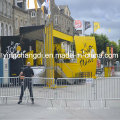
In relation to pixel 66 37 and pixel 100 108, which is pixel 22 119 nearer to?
pixel 100 108

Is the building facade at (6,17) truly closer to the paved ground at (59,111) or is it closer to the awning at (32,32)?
the awning at (32,32)

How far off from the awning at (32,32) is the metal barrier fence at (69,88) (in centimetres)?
832

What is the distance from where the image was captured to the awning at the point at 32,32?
19.7 meters

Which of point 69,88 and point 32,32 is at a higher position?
point 32,32

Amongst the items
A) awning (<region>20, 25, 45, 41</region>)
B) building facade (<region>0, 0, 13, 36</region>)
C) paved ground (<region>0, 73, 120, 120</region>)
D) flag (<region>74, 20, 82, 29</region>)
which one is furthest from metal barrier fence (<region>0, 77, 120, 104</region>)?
building facade (<region>0, 0, 13, 36</region>)

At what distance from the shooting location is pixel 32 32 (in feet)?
66.0

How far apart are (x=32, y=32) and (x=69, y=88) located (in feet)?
32.6

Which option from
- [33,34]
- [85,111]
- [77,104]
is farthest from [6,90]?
[33,34]

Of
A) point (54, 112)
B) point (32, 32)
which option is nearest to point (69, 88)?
point (54, 112)

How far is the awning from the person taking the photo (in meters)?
19.7

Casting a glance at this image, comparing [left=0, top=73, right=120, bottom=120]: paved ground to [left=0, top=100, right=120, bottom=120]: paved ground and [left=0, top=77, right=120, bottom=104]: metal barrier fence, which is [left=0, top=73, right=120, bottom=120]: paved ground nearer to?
[left=0, top=100, right=120, bottom=120]: paved ground

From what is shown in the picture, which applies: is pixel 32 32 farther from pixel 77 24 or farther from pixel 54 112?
pixel 77 24

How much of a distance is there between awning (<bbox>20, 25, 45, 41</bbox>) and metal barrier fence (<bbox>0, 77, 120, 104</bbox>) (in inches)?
328

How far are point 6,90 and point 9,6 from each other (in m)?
30.4
